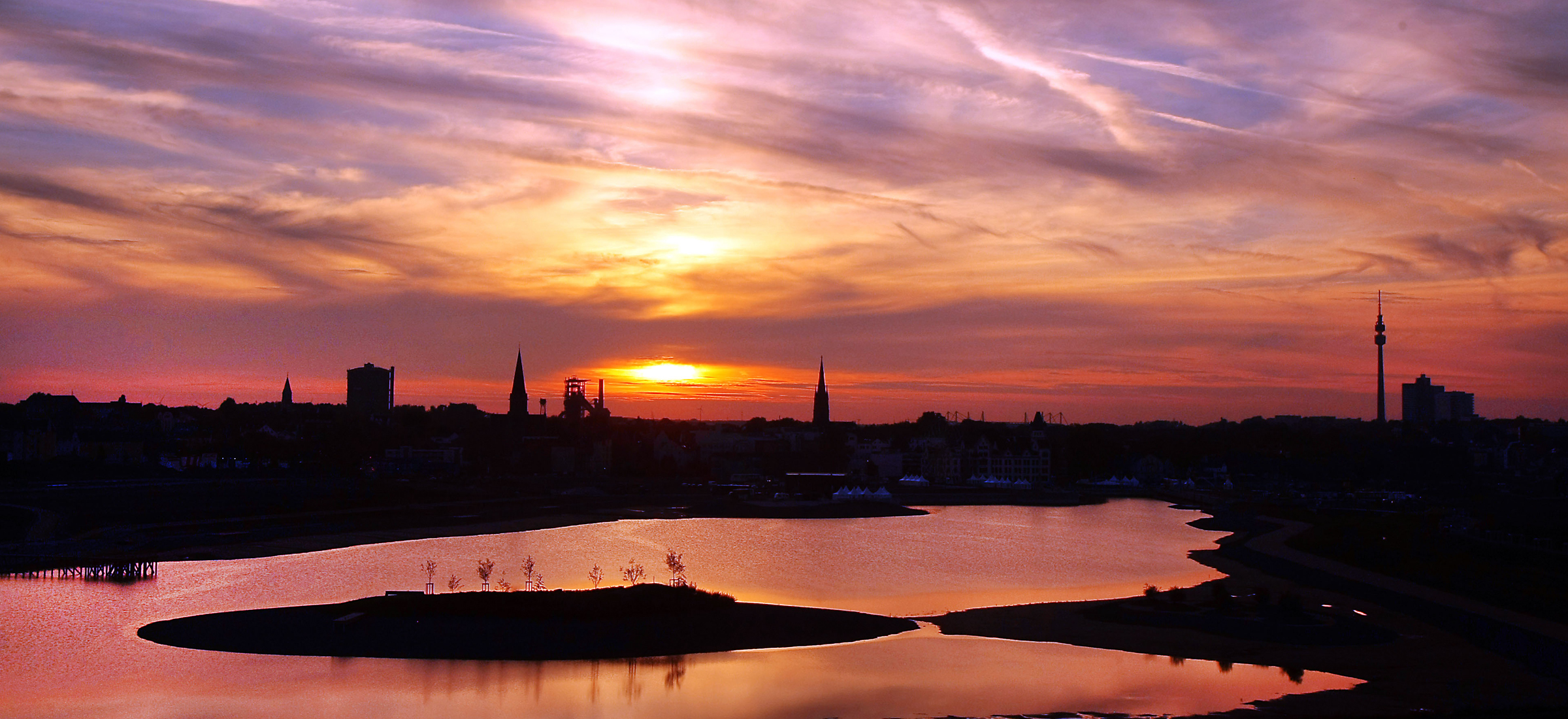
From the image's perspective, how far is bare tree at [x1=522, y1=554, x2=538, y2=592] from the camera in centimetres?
4972

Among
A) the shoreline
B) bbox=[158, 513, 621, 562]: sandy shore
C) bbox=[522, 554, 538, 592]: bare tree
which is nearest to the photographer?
the shoreline

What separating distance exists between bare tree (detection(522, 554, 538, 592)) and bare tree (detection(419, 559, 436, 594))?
349 cm

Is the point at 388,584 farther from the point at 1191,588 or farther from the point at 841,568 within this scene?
the point at 1191,588

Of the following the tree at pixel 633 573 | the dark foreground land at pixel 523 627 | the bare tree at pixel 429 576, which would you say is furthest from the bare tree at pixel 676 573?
the bare tree at pixel 429 576

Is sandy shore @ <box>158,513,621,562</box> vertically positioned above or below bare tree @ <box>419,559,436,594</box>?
below

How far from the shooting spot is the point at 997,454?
182 m

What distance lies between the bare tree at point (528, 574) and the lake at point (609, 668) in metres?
0.67

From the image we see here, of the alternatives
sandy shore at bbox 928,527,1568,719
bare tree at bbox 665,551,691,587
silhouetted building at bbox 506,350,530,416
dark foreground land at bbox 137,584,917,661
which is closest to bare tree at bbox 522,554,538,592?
dark foreground land at bbox 137,584,917,661

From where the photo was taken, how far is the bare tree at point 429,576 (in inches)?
1920

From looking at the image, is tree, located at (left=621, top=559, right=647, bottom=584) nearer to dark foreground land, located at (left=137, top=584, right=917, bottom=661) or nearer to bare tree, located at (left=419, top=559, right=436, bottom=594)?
bare tree, located at (left=419, top=559, right=436, bottom=594)

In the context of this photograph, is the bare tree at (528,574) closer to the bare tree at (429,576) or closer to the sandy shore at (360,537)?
the bare tree at (429,576)

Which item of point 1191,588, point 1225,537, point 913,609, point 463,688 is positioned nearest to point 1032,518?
point 1225,537

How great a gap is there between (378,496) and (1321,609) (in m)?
84.8

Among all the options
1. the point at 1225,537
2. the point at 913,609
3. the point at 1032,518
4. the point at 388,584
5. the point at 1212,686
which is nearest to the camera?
the point at 1212,686
